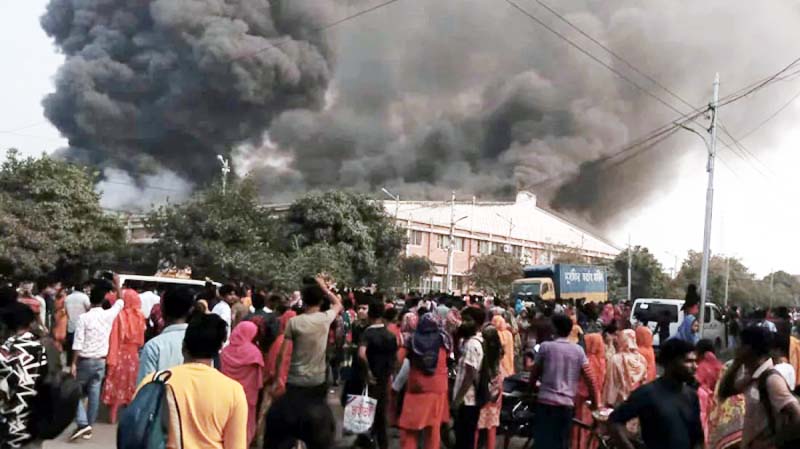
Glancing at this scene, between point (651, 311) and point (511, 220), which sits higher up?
point (511, 220)

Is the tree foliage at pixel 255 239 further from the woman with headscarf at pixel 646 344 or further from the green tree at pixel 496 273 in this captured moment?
the woman with headscarf at pixel 646 344

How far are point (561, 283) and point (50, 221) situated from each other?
17436 mm

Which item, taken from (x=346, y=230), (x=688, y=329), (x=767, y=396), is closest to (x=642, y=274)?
(x=346, y=230)

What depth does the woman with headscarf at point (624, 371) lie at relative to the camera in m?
7.42

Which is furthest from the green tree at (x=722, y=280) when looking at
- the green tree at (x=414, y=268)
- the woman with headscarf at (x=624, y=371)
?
the woman with headscarf at (x=624, y=371)

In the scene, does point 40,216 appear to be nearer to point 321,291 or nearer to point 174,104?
point 321,291

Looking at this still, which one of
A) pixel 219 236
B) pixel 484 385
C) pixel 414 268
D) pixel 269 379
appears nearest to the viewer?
pixel 484 385

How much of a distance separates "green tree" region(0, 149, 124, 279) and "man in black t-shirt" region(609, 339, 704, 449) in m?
24.7

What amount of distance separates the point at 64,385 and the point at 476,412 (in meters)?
4.16

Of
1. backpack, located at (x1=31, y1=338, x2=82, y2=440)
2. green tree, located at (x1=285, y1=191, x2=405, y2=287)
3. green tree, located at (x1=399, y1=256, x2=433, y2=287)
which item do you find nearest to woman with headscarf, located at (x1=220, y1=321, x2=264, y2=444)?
backpack, located at (x1=31, y1=338, x2=82, y2=440)

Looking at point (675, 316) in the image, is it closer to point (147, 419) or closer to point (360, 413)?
point (360, 413)

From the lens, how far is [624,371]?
24.4ft

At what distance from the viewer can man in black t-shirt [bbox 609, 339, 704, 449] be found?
396cm

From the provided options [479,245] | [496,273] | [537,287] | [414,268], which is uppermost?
[479,245]
